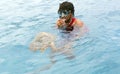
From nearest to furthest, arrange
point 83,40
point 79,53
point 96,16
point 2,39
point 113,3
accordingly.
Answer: point 79,53 < point 83,40 < point 2,39 < point 96,16 < point 113,3

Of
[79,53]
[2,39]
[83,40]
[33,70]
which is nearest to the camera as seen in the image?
[33,70]

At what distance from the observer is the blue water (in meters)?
6.02

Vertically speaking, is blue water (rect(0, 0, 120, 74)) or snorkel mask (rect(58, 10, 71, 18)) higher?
snorkel mask (rect(58, 10, 71, 18))

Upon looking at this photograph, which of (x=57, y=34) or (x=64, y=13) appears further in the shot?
(x=57, y=34)

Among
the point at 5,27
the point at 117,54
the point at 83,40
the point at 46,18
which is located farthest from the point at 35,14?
the point at 117,54

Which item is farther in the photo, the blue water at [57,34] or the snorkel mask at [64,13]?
the snorkel mask at [64,13]

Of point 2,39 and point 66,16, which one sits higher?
point 66,16

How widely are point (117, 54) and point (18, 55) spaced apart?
222 centimetres

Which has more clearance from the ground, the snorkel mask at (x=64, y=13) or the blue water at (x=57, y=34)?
the snorkel mask at (x=64, y=13)

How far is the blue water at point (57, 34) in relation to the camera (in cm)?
602

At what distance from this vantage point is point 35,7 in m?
10.6

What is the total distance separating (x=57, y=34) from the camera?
7.12m

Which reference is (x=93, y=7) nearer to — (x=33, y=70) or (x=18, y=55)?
(x=18, y=55)

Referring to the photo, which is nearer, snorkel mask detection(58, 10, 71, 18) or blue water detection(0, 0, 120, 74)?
blue water detection(0, 0, 120, 74)
